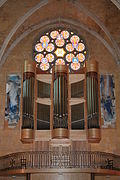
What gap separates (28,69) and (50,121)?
2.81 meters

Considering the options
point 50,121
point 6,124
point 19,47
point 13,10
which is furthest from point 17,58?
point 50,121

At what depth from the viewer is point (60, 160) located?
15828mm

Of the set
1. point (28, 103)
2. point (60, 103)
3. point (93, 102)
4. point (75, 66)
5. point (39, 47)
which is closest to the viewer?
point (60, 103)

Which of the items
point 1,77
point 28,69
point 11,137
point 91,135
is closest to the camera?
point 91,135

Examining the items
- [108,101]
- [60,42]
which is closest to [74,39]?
[60,42]

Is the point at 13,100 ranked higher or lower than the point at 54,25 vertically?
lower

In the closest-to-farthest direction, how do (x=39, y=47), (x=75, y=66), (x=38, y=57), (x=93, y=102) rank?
(x=93, y=102) < (x=75, y=66) < (x=38, y=57) < (x=39, y=47)

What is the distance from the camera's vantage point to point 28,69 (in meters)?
17.5

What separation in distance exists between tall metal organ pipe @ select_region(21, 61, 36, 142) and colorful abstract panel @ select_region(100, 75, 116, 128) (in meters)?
4.32

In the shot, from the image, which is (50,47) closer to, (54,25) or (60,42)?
(60,42)

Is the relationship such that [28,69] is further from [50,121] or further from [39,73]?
[50,121]

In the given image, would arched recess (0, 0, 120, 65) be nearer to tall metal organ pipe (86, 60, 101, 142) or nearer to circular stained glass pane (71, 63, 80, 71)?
circular stained glass pane (71, 63, 80, 71)

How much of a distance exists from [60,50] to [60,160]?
768 centimetres

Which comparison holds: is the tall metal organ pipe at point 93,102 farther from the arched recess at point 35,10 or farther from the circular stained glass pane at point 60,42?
the circular stained glass pane at point 60,42
